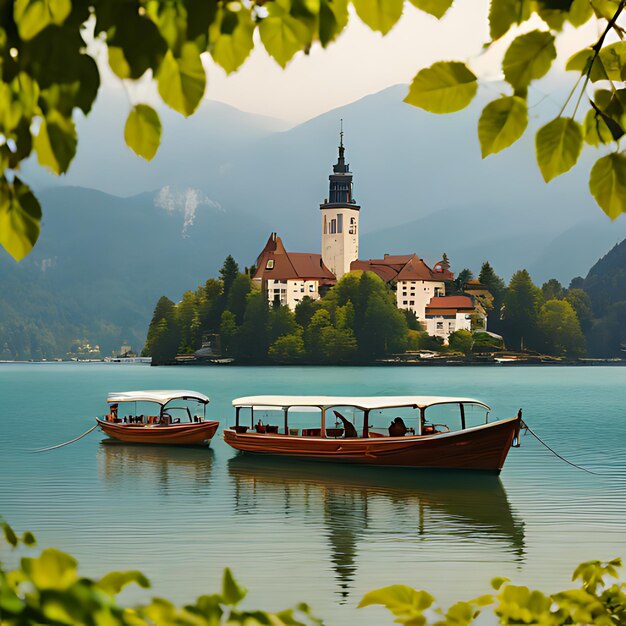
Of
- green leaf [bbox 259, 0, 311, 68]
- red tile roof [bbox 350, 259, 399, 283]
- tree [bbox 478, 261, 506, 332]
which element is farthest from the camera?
tree [bbox 478, 261, 506, 332]

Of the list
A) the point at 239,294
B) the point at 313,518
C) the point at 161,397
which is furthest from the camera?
the point at 239,294

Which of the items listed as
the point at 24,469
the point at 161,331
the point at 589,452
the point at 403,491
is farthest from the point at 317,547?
the point at 161,331

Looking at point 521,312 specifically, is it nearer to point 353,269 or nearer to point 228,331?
point 353,269

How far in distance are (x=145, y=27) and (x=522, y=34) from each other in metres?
0.54

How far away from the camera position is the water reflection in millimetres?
29625

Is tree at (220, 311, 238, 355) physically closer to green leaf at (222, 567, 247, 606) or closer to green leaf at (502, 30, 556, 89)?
green leaf at (222, 567, 247, 606)

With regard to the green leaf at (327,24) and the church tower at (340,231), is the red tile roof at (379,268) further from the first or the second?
the green leaf at (327,24)

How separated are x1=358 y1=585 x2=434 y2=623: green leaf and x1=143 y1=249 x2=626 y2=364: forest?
121 m

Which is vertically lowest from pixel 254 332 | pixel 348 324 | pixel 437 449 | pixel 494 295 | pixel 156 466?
pixel 156 466

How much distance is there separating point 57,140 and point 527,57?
694 mm

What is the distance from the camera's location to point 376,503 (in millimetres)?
25578

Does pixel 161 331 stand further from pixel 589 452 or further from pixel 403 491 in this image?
pixel 403 491

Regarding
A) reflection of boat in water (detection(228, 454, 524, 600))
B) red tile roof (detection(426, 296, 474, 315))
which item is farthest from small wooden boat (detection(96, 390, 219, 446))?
red tile roof (detection(426, 296, 474, 315))

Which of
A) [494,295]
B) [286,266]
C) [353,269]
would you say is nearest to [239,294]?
[286,266]
